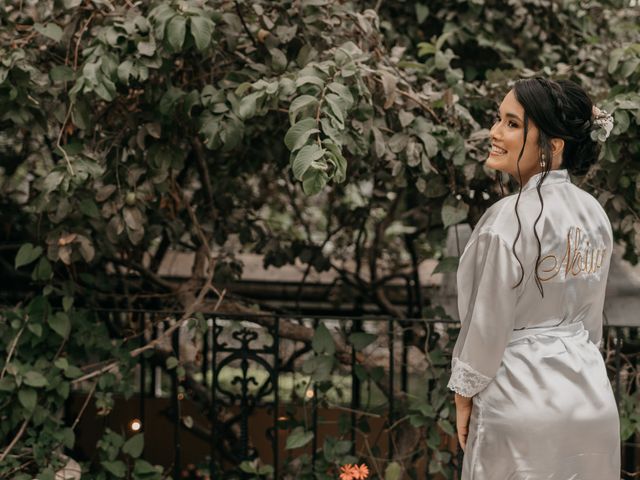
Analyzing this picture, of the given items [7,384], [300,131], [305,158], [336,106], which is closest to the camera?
[305,158]

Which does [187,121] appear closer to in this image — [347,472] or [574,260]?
[347,472]

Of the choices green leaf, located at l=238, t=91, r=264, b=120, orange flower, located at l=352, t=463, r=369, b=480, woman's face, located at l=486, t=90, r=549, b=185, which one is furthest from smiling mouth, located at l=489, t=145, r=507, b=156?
orange flower, located at l=352, t=463, r=369, b=480

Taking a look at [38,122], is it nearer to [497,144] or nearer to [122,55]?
[122,55]

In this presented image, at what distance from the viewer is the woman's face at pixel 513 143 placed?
94.3 inches

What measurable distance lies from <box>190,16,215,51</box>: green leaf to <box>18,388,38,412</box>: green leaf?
160 cm

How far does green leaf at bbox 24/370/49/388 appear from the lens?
352 cm

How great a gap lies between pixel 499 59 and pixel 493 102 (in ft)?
3.19

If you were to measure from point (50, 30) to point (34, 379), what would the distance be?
139cm

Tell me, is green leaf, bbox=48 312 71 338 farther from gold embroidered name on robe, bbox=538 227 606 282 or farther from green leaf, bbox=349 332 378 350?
gold embroidered name on robe, bbox=538 227 606 282

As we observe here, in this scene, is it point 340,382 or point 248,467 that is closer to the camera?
point 248,467

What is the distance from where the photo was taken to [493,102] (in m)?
3.78

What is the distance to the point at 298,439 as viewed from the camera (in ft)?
11.8

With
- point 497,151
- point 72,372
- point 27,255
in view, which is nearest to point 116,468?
point 72,372

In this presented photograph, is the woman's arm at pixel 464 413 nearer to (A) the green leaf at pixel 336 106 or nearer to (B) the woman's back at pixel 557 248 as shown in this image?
(B) the woman's back at pixel 557 248
